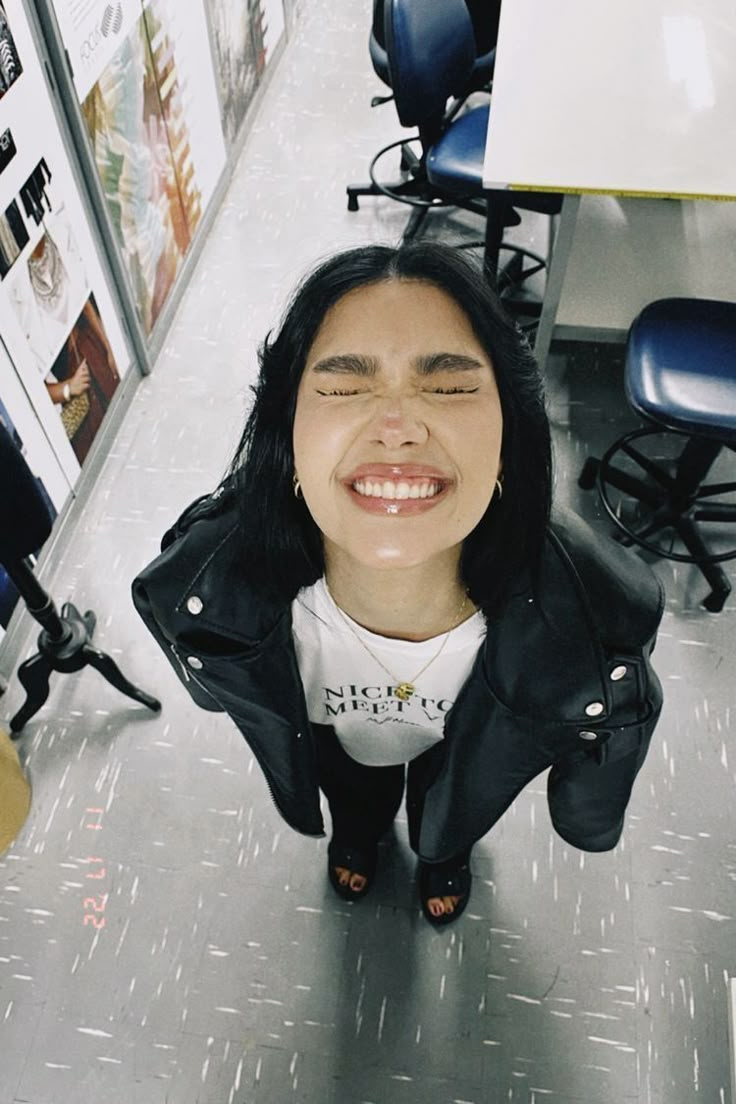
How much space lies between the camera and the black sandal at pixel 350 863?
1.97 metres

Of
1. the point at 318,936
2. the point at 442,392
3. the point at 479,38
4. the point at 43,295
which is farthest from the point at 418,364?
the point at 479,38

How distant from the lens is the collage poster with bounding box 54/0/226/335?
234cm

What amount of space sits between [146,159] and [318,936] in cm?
246

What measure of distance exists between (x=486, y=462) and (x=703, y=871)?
1532 mm

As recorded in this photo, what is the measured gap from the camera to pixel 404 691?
133 cm

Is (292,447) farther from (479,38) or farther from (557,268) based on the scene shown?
(479,38)

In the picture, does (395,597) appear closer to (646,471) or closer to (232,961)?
(232,961)

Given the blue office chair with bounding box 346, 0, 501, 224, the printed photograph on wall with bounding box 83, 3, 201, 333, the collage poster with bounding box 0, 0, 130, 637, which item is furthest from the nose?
the blue office chair with bounding box 346, 0, 501, 224

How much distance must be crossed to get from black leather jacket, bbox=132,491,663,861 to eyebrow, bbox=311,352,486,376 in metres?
0.29

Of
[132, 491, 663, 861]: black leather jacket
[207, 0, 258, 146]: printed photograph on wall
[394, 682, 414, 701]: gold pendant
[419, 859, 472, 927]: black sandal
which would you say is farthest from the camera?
[207, 0, 258, 146]: printed photograph on wall

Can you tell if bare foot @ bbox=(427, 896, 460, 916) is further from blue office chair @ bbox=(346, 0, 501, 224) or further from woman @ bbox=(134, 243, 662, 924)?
blue office chair @ bbox=(346, 0, 501, 224)

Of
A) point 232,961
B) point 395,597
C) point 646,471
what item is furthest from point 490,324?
point 646,471

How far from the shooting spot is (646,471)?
2.71 m
